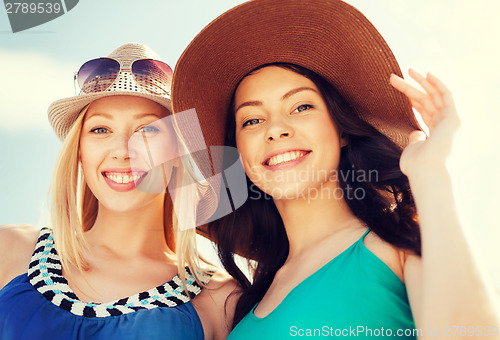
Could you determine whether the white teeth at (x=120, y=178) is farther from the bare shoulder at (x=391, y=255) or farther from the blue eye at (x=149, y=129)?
the bare shoulder at (x=391, y=255)

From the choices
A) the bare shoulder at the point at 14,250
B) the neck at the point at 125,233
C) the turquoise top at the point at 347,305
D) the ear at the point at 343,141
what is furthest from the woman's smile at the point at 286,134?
the bare shoulder at the point at 14,250

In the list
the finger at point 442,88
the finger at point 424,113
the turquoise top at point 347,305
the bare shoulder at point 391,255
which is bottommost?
the turquoise top at point 347,305

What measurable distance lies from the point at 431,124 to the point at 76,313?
84.3 inches

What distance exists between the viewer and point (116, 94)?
2982 mm

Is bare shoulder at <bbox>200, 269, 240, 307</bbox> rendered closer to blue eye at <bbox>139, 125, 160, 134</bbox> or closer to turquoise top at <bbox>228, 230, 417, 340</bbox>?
turquoise top at <bbox>228, 230, 417, 340</bbox>

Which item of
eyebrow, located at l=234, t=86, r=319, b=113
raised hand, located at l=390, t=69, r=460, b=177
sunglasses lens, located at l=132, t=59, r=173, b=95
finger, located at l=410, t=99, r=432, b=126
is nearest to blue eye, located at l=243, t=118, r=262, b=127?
eyebrow, located at l=234, t=86, r=319, b=113

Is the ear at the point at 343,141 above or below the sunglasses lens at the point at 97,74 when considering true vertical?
below

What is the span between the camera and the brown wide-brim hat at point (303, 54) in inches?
104

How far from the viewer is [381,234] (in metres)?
2.28

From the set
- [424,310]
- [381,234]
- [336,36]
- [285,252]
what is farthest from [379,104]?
[424,310]

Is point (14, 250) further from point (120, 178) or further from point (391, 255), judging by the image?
point (391, 255)

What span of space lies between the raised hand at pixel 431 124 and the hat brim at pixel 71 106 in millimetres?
1592

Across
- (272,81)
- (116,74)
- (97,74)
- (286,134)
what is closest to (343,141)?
(286,134)

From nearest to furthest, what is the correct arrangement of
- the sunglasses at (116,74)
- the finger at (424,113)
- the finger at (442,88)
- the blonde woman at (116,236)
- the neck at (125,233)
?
the finger at (442,88) → the finger at (424,113) → the blonde woman at (116,236) → the sunglasses at (116,74) → the neck at (125,233)
